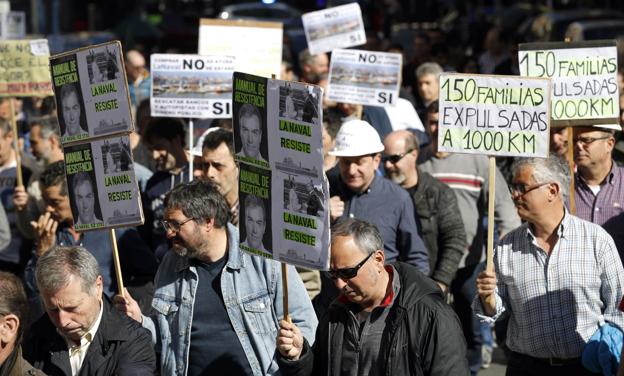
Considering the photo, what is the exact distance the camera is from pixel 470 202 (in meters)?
9.20

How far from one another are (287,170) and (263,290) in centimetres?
81

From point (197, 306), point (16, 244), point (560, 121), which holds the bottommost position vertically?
point (16, 244)

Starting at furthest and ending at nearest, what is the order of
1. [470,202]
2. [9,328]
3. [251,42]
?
[251,42], [470,202], [9,328]

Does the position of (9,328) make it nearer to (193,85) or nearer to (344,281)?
(344,281)

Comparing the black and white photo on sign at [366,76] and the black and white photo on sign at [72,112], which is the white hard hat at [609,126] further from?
the black and white photo on sign at [366,76]

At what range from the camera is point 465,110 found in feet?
23.2

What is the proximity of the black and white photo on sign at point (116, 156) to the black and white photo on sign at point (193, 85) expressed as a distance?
3.01 meters

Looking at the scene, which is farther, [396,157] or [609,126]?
[396,157]

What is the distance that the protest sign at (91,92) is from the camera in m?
7.01

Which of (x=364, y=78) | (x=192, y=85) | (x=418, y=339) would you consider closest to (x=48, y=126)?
(x=192, y=85)

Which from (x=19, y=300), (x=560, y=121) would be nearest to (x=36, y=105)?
(x=560, y=121)

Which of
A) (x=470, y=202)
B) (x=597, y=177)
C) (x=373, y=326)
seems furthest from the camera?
(x=470, y=202)

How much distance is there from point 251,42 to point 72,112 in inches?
154

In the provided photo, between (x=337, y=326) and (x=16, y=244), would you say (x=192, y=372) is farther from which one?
(x=16, y=244)
